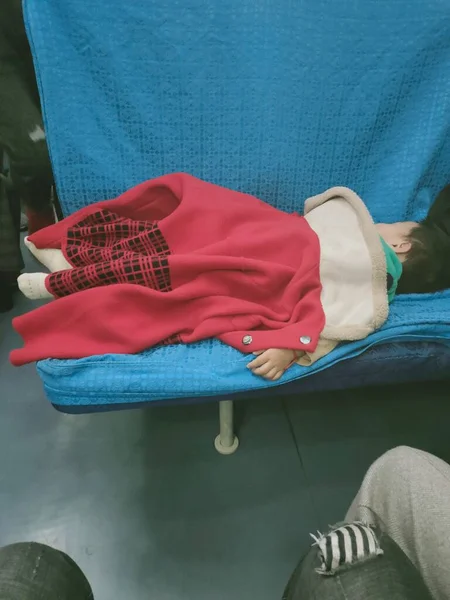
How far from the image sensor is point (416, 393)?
1562mm

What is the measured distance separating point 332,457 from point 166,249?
2.43 feet

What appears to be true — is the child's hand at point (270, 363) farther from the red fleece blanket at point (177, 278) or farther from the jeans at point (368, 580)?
the jeans at point (368, 580)

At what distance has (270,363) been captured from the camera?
1016 millimetres

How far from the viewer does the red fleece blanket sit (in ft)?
3.39

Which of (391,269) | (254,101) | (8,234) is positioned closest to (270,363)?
(391,269)

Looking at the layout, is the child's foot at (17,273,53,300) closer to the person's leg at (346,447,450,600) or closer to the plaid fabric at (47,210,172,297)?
the plaid fabric at (47,210,172,297)

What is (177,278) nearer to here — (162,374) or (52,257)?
(162,374)

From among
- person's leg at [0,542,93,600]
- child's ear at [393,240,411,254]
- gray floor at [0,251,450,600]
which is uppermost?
child's ear at [393,240,411,254]

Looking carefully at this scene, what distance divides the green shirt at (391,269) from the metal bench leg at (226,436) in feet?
1.64

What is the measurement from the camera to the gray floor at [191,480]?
3.78ft

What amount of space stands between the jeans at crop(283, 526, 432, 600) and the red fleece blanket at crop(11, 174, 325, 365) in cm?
48

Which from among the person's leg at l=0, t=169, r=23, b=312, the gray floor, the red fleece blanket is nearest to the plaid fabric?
the red fleece blanket

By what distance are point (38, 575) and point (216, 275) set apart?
0.68 metres

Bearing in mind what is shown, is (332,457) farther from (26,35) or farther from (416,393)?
(26,35)
